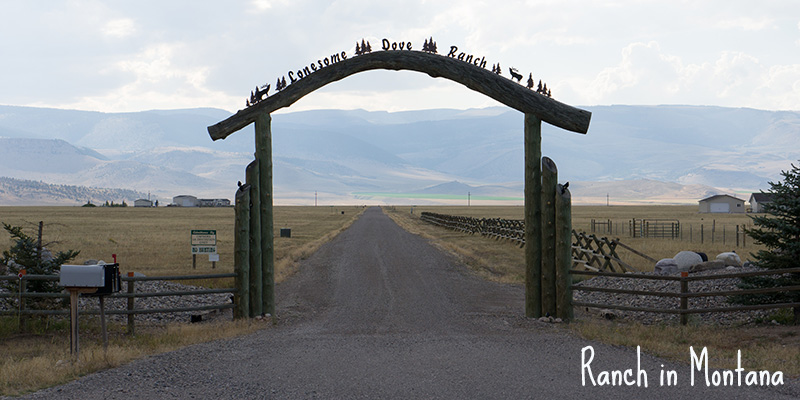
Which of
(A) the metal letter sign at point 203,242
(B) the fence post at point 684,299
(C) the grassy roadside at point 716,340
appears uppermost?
(A) the metal letter sign at point 203,242

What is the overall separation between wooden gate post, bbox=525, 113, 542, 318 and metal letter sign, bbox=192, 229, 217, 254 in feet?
47.0

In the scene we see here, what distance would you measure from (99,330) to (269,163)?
5.07m

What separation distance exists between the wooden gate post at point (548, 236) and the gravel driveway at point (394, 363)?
31.2 inches

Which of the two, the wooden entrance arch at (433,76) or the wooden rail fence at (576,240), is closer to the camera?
the wooden entrance arch at (433,76)

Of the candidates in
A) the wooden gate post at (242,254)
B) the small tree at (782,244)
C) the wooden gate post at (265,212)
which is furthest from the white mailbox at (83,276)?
the small tree at (782,244)

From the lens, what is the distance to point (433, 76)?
1438 centimetres

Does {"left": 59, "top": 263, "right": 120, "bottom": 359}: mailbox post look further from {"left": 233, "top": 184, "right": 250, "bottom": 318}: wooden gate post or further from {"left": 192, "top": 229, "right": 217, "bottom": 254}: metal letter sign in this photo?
{"left": 192, "top": 229, "right": 217, "bottom": 254}: metal letter sign

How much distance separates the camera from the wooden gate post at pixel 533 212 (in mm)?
13836

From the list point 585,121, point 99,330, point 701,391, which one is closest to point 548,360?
point 701,391

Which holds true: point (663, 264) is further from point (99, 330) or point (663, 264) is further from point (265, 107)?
point (99, 330)

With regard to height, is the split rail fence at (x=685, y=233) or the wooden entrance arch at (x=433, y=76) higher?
the wooden entrance arch at (x=433, y=76)

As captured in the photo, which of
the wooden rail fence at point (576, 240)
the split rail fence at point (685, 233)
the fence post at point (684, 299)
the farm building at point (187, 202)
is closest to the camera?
the fence post at point (684, 299)

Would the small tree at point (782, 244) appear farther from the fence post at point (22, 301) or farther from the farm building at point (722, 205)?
the farm building at point (722, 205)

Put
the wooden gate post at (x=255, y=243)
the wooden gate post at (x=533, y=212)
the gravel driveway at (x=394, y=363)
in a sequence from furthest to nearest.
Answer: the wooden gate post at (x=255, y=243) < the wooden gate post at (x=533, y=212) < the gravel driveway at (x=394, y=363)
